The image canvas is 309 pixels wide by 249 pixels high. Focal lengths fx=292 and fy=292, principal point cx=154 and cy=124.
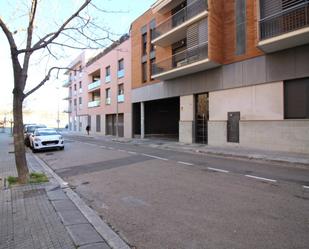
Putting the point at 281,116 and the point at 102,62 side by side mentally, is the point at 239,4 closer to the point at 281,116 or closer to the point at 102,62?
the point at 281,116

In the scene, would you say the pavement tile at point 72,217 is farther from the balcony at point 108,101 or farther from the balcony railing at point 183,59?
the balcony at point 108,101

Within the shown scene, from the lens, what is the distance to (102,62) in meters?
41.1

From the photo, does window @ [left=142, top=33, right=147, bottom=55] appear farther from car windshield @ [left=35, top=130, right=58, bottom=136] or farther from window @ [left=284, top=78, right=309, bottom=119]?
window @ [left=284, top=78, right=309, bottom=119]

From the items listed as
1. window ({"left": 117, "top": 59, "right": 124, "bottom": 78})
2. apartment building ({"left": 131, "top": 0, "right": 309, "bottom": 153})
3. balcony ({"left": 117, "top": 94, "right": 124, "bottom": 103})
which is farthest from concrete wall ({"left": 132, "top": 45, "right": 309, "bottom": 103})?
window ({"left": 117, "top": 59, "right": 124, "bottom": 78})

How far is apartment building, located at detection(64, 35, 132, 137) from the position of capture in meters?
32.2

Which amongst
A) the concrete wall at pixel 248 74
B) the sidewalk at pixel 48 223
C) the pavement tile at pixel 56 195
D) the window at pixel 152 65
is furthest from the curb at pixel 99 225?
the window at pixel 152 65

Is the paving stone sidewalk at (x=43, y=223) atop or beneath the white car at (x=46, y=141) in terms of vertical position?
beneath

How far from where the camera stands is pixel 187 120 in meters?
21.7

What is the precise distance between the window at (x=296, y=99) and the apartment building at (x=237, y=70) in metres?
0.04

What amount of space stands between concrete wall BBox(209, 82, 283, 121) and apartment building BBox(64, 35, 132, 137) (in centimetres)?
1082

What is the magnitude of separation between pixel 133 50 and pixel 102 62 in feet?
37.8

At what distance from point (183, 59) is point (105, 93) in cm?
1968

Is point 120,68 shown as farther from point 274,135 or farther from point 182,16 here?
point 274,135

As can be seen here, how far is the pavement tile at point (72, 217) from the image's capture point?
4.83m
